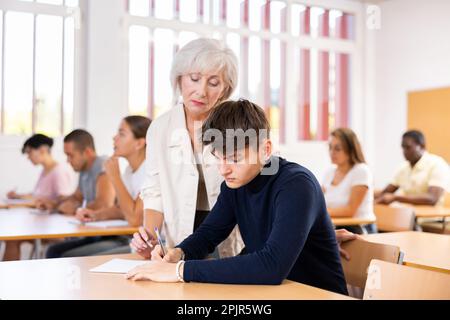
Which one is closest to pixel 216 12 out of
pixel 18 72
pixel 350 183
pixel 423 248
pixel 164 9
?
pixel 164 9

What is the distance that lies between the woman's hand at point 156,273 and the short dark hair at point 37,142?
366 cm

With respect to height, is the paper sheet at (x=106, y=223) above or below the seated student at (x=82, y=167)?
below

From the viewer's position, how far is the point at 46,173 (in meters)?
4.96

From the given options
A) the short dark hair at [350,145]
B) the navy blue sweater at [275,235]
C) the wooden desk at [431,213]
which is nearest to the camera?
the navy blue sweater at [275,235]

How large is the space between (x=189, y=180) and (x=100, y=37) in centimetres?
400

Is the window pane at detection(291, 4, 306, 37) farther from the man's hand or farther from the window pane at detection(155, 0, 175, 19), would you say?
the man's hand

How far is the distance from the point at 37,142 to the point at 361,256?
368 cm

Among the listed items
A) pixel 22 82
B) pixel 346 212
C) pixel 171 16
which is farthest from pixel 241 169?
pixel 171 16

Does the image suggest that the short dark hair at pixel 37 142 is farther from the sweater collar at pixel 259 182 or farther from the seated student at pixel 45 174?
the sweater collar at pixel 259 182

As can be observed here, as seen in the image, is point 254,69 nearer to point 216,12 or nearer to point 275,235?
point 216,12

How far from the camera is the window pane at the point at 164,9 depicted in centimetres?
613

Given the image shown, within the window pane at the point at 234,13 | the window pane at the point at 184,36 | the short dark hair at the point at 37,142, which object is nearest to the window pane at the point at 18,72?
the short dark hair at the point at 37,142

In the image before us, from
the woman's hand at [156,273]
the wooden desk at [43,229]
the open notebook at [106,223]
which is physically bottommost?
the wooden desk at [43,229]

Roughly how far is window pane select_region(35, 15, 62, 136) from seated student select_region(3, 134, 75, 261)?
0.54 metres
